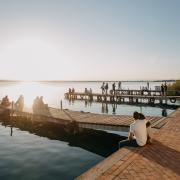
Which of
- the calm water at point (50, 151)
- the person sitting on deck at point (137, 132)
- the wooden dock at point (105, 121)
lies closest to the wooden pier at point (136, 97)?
the wooden dock at point (105, 121)

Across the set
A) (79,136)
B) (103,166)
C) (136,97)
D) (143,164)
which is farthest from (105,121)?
(136,97)

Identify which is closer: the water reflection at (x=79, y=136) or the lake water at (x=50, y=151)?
the lake water at (x=50, y=151)

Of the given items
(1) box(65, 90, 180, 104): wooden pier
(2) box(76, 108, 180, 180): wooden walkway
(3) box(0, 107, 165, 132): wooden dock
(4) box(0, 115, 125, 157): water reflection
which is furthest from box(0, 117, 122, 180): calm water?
(1) box(65, 90, 180, 104): wooden pier

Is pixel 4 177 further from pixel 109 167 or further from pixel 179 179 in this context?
pixel 179 179

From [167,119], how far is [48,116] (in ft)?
33.2

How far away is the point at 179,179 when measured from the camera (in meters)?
7.13

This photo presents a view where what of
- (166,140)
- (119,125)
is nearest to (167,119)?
(119,125)

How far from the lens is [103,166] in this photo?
8.04 m

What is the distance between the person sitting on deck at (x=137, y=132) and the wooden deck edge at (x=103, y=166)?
12.8 inches

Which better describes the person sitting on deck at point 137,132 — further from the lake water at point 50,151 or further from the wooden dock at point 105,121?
the wooden dock at point 105,121

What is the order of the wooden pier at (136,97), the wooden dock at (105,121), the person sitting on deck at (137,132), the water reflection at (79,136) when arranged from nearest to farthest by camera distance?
the person sitting on deck at (137,132) → the wooden dock at (105,121) → the water reflection at (79,136) → the wooden pier at (136,97)

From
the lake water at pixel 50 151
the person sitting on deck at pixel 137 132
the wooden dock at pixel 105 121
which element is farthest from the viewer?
the wooden dock at pixel 105 121

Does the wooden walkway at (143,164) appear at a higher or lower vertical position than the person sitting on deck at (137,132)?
lower

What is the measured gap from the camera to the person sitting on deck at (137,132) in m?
9.93
